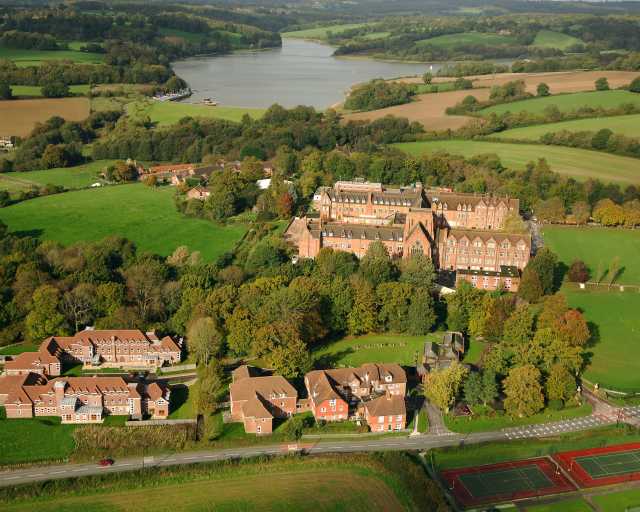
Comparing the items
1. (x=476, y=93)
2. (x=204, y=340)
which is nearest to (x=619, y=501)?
(x=204, y=340)

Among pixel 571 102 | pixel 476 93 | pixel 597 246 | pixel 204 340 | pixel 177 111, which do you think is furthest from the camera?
pixel 476 93

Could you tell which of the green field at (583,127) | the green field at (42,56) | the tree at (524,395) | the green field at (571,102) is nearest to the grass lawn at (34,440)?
the tree at (524,395)

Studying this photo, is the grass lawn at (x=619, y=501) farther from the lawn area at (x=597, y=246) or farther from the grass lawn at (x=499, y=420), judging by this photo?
the lawn area at (x=597, y=246)

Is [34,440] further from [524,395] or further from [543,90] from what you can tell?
[543,90]

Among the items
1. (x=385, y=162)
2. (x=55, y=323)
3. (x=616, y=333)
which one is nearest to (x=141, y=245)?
(x=55, y=323)

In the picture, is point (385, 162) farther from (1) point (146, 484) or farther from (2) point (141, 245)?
(1) point (146, 484)

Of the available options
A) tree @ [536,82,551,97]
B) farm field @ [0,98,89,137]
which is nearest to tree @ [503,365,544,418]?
farm field @ [0,98,89,137]

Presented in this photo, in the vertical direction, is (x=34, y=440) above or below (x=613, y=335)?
below
